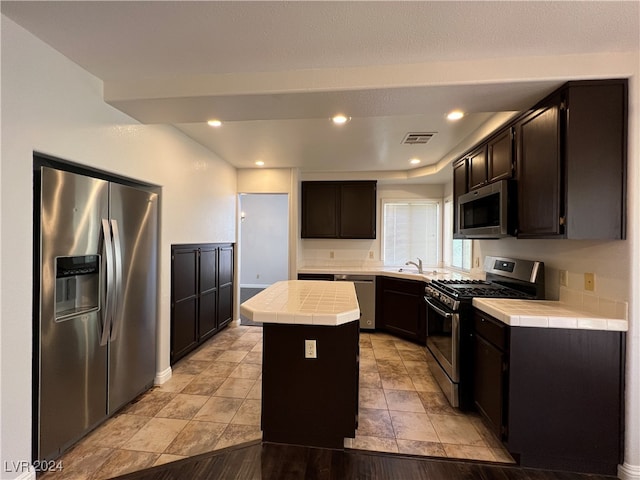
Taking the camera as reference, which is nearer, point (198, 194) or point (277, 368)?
point (277, 368)

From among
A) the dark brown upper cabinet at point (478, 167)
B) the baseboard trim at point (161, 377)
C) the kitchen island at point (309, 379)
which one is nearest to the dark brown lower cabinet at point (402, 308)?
the dark brown upper cabinet at point (478, 167)

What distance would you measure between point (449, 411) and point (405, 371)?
2.32ft

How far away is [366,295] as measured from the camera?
420 cm

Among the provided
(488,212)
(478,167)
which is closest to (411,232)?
(478,167)

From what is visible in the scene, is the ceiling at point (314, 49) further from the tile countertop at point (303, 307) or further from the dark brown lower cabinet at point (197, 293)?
the dark brown lower cabinet at point (197, 293)

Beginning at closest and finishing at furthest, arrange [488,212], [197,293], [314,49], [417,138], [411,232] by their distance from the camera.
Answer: [314,49] → [488,212] → [417,138] → [197,293] → [411,232]

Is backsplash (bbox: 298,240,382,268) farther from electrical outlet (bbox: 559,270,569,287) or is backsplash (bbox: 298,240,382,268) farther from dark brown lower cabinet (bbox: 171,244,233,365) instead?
electrical outlet (bbox: 559,270,569,287)

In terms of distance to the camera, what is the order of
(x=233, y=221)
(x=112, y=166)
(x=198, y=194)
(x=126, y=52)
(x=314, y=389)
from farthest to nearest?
(x=233, y=221) < (x=198, y=194) < (x=112, y=166) < (x=314, y=389) < (x=126, y=52)

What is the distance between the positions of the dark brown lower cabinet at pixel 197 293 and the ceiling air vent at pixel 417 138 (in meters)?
2.65

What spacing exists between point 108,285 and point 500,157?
3165mm

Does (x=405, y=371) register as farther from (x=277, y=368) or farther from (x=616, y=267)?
(x=616, y=267)

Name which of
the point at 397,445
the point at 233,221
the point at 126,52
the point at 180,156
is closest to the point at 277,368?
the point at 397,445

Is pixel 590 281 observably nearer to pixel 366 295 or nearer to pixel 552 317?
pixel 552 317

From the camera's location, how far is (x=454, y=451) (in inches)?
72.0
